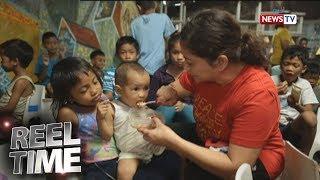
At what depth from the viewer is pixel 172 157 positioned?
44.0 inches

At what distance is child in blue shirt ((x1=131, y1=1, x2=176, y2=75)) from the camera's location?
1.28m

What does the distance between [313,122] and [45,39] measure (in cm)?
89

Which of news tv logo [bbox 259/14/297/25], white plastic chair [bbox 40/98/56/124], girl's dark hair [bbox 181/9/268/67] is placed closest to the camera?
girl's dark hair [bbox 181/9/268/67]

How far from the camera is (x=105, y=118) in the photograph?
106cm

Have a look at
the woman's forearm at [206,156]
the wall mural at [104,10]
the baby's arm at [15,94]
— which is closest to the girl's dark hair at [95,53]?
the wall mural at [104,10]

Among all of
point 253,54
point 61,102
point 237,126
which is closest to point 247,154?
point 237,126

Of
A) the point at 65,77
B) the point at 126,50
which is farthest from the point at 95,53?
the point at 65,77

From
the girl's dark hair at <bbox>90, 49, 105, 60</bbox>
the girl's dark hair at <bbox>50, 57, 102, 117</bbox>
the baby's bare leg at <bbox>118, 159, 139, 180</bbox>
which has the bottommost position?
the baby's bare leg at <bbox>118, 159, 139, 180</bbox>

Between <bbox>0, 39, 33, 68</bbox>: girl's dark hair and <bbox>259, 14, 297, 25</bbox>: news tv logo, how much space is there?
2.49 ft

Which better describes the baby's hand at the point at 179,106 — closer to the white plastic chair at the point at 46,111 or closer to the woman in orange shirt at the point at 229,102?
the woman in orange shirt at the point at 229,102

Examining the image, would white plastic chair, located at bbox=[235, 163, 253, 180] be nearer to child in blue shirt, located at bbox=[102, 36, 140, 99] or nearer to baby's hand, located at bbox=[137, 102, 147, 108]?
baby's hand, located at bbox=[137, 102, 147, 108]

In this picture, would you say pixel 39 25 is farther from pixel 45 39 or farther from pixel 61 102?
pixel 61 102

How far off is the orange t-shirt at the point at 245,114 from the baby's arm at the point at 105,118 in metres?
0.25

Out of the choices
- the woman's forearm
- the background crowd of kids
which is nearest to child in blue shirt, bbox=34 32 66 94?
the background crowd of kids
